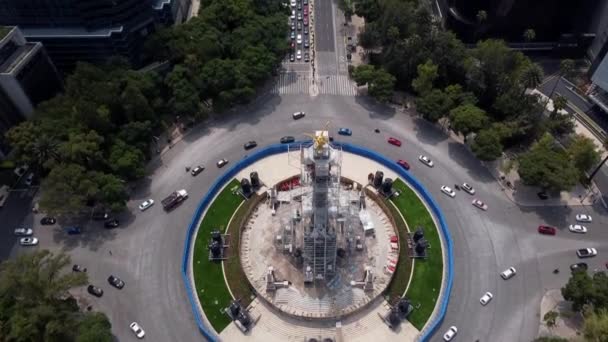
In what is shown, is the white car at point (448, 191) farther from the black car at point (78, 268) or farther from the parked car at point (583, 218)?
the black car at point (78, 268)

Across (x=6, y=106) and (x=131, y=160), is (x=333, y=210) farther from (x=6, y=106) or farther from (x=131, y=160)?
(x=6, y=106)

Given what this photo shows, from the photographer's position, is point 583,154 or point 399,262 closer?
point 399,262

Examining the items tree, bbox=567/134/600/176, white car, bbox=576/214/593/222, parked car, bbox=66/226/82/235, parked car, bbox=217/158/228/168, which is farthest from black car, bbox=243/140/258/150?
white car, bbox=576/214/593/222

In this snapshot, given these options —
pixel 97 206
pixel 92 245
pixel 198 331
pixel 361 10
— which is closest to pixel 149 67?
pixel 97 206

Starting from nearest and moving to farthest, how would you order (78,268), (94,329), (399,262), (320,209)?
(94,329)
(320,209)
(78,268)
(399,262)

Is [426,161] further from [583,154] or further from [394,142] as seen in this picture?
[583,154]

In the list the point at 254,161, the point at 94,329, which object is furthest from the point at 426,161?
the point at 94,329
